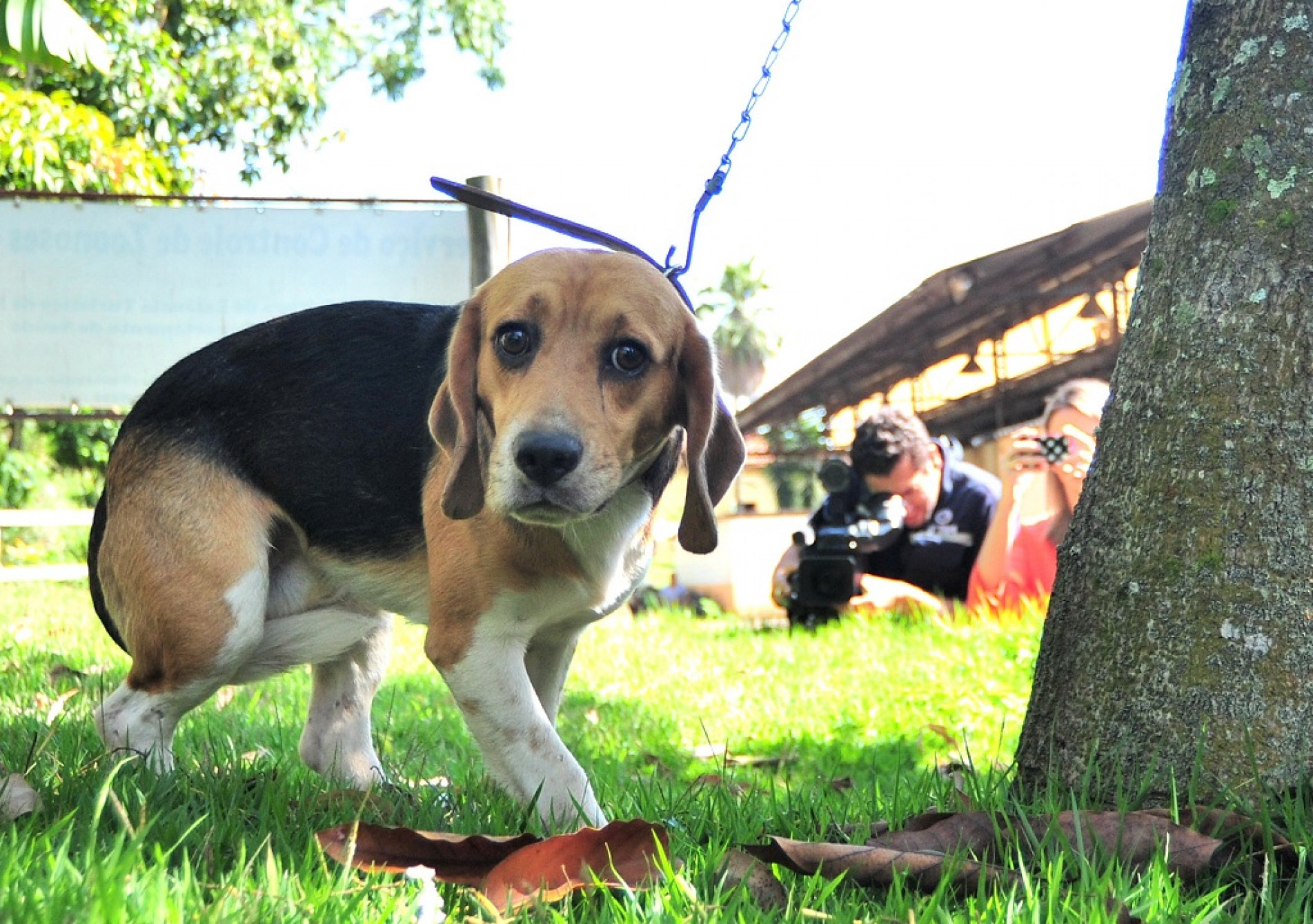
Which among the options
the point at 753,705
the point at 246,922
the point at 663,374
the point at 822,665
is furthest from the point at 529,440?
the point at 822,665

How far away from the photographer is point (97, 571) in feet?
11.4

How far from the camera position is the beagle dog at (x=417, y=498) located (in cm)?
269

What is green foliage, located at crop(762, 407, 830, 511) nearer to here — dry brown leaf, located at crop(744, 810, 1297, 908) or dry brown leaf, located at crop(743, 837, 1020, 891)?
dry brown leaf, located at crop(744, 810, 1297, 908)

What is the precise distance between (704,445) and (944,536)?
229 inches

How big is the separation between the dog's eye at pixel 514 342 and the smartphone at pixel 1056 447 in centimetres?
447

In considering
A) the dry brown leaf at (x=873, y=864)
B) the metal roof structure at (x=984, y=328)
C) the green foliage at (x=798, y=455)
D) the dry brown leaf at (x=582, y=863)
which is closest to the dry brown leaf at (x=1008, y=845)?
the dry brown leaf at (x=873, y=864)

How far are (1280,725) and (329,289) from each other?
478cm

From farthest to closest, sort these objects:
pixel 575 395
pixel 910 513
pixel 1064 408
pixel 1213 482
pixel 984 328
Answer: pixel 984 328
pixel 910 513
pixel 1064 408
pixel 575 395
pixel 1213 482

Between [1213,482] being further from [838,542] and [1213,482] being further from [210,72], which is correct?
[210,72]

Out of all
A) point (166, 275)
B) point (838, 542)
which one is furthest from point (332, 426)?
point (838, 542)

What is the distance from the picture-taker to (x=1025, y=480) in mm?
6922

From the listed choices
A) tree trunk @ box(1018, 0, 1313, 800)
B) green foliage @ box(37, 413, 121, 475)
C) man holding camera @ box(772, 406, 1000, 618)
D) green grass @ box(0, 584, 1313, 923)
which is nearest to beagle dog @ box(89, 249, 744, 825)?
green grass @ box(0, 584, 1313, 923)

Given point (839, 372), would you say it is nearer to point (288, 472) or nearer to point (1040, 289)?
point (1040, 289)

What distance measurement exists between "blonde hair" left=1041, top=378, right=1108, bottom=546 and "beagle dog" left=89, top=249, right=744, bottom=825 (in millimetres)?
4266
